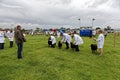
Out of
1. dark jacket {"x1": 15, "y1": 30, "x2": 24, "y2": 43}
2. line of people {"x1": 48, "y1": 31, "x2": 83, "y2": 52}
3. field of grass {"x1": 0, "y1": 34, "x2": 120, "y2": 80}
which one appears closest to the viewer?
field of grass {"x1": 0, "y1": 34, "x2": 120, "y2": 80}

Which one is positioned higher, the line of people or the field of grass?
the line of people

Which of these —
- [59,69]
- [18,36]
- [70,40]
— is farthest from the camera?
[70,40]

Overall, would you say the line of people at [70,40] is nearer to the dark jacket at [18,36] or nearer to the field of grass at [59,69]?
the field of grass at [59,69]

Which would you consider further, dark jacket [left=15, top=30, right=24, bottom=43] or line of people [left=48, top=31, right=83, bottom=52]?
line of people [left=48, top=31, right=83, bottom=52]

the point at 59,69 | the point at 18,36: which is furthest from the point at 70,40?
the point at 59,69

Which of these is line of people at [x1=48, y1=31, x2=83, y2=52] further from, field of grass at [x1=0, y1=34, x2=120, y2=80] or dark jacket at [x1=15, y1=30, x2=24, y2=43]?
dark jacket at [x1=15, y1=30, x2=24, y2=43]

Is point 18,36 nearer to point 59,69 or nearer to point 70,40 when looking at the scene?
point 59,69

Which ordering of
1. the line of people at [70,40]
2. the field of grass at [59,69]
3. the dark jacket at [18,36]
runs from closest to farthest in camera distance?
the field of grass at [59,69], the dark jacket at [18,36], the line of people at [70,40]

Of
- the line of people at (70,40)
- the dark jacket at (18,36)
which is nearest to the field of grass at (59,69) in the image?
the dark jacket at (18,36)

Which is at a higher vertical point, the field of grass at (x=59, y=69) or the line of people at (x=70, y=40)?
the line of people at (x=70, y=40)

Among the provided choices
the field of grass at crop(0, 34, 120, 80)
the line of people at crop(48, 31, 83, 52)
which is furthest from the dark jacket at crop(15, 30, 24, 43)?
the line of people at crop(48, 31, 83, 52)

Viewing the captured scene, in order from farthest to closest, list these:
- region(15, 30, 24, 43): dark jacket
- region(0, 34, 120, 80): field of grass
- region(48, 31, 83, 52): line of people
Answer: region(48, 31, 83, 52): line of people
region(15, 30, 24, 43): dark jacket
region(0, 34, 120, 80): field of grass

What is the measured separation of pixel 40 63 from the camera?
41.0 ft

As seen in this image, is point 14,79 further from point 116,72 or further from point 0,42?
point 0,42
